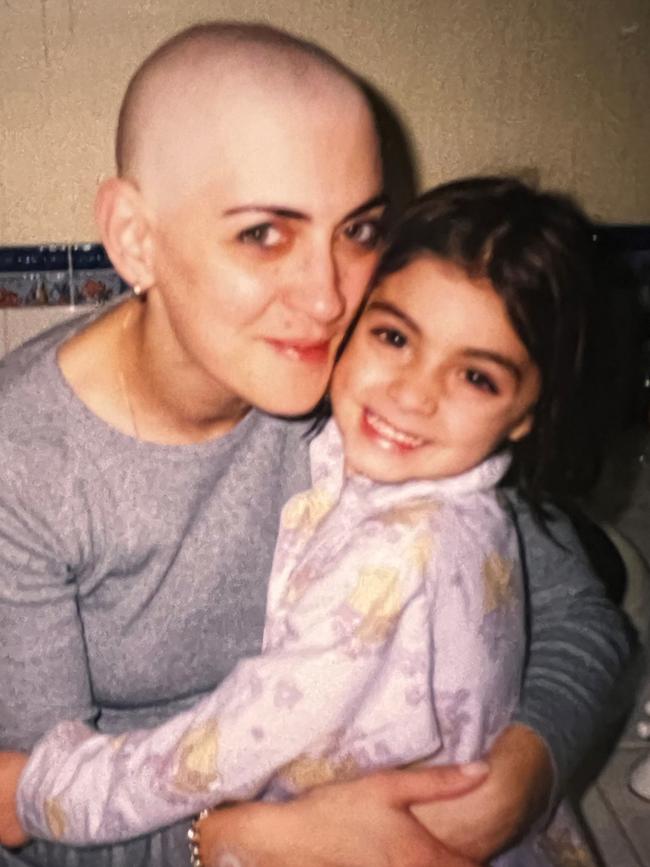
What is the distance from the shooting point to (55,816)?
0.81 meters

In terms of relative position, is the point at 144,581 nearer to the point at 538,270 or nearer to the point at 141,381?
the point at 141,381

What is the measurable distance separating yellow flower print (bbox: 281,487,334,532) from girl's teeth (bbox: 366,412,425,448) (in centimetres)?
10

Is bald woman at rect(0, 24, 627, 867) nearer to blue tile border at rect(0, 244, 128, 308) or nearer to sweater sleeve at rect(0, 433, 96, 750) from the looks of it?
sweater sleeve at rect(0, 433, 96, 750)

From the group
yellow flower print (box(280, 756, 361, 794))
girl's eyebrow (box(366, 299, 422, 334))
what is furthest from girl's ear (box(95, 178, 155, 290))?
yellow flower print (box(280, 756, 361, 794))

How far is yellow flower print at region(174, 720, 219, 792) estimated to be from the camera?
2.53ft

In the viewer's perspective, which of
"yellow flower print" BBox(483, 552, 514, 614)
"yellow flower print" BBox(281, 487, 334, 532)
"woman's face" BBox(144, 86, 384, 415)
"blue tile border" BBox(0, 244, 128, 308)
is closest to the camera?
"woman's face" BBox(144, 86, 384, 415)

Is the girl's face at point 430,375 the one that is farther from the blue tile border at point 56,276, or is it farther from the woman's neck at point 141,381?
the blue tile border at point 56,276

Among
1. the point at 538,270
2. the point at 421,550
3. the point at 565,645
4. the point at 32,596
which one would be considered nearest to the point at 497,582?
the point at 421,550

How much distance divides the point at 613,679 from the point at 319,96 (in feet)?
2.25

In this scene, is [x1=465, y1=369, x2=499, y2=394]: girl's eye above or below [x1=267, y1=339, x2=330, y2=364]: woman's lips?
below

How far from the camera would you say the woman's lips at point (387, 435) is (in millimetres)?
892

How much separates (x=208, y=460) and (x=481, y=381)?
0.94 ft

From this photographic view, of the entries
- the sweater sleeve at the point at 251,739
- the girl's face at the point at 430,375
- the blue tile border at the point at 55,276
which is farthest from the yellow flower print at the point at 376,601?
the blue tile border at the point at 55,276

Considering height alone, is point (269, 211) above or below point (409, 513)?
above
